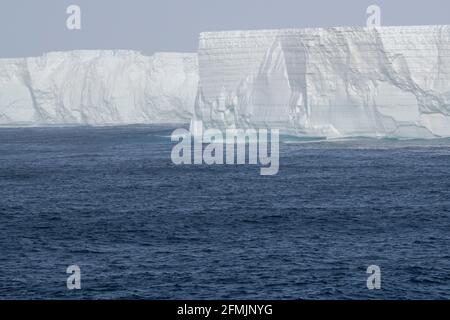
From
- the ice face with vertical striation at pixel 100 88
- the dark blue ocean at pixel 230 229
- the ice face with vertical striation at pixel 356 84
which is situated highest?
the ice face with vertical striation at pixel 100 88

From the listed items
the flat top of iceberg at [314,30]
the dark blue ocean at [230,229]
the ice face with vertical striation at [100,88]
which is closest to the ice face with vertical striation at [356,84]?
the flat top of iceberg at [314,30]

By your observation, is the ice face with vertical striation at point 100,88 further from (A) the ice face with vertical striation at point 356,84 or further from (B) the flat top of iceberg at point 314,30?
(A) the ice face with vertical striation at point 356,84

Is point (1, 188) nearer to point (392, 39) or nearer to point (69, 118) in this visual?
point (392, 39)

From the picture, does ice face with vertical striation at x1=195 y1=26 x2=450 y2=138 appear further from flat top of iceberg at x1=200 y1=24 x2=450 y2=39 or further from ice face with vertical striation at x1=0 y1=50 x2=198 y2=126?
ice face with vertical striation at x1=0 y1=50 x2=198 y2=126

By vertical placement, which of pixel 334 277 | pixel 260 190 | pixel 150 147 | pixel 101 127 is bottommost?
pixel 334 277

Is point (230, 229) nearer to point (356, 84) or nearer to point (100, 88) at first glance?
point (356, 84)

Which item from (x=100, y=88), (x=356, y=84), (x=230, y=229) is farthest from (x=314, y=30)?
(x=100, y=88)
